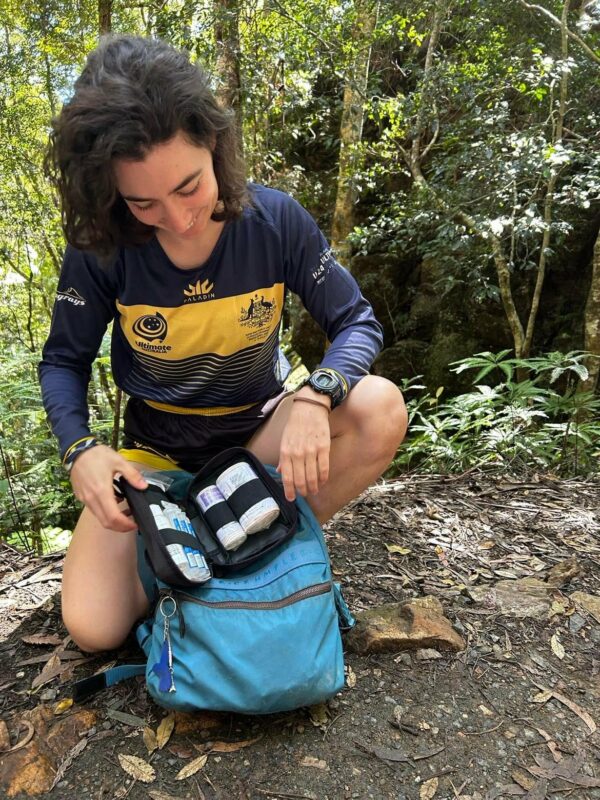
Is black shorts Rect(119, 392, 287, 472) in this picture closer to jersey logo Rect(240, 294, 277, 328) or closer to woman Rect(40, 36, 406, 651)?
woman Rect(40, 36, 406, 651)

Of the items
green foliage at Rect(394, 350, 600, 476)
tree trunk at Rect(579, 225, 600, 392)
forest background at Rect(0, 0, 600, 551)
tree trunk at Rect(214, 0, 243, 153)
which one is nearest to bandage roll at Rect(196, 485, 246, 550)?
forest background at Rect(0, 0, 600, 551)

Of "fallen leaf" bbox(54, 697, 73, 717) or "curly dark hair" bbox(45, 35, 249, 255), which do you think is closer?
"curly dark hair" bbox(45, 35, 249, 255)

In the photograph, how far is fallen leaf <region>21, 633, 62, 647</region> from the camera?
1.76m

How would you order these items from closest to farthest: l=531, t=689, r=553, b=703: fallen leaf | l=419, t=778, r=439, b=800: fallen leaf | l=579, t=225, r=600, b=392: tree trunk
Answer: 1. l=419, t=778, r=439, b=800: fallen leaf
2. l=531, t=689, r=553, b=703: fallen leaf
3. l=579, t=225, r=600, b=392: tree trunk

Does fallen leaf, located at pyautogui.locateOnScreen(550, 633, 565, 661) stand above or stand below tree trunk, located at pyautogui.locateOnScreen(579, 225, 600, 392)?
below

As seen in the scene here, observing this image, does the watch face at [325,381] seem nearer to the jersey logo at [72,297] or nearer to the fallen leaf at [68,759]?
the jersey logo at [72,297]

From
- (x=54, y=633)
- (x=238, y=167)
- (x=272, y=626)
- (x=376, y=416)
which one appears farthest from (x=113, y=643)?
(x=238, y=167)

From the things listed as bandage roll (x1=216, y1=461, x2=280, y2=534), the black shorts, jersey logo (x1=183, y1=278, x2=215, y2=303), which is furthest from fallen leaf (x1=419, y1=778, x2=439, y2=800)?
jersey logo (x1=183, y1=278, x2=215, y2=303)

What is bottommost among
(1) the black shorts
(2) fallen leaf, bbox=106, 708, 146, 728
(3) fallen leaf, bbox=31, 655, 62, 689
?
(3) fallen leaf, bbox=31, 655, 62, 689

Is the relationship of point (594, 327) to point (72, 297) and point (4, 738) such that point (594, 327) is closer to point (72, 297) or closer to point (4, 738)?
point (72, 297)

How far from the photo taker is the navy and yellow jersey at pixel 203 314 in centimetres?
167

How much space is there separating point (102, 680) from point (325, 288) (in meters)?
1.32

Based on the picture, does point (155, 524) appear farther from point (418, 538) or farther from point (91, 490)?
point (418, 538)

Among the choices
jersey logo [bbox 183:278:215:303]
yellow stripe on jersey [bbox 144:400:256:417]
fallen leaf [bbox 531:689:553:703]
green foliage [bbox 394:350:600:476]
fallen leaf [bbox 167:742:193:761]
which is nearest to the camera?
fallen leaf [bbox 167:742:193:761]
